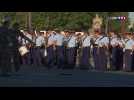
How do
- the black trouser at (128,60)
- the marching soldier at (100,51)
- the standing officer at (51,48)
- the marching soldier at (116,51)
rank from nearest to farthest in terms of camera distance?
1. the marching soldier at (100,51)
2. the marching soldier at (116,51)
3. the black trouser at (128,60)
4. the standing officer at (51,48)

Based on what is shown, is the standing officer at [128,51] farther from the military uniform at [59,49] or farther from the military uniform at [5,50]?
the military uniform at [5,50]

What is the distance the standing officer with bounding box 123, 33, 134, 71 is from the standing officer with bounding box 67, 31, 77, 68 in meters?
1.77

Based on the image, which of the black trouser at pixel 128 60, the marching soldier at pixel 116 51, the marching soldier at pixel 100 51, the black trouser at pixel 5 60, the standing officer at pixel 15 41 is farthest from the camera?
the black trouser at pixel 128 60

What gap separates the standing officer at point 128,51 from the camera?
22.2m

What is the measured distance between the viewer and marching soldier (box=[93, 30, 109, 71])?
21.9 metres

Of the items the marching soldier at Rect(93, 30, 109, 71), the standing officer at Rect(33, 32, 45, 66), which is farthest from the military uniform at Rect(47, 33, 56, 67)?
the marching soldier at Rect(93, 30, 109, 71)

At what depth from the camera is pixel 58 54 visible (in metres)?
23.2

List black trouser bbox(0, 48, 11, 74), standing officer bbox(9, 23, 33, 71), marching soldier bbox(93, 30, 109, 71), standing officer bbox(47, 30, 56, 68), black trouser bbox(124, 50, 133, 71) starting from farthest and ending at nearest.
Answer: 1. standing officer bbox(47, 30, 56, 68)
2. black trouser bbox(124, 50, 133, 71)
3. marching soldier bbox(93, 30, 109, 71)
4. black trouser bbox(0, 48, 11, 74)
5. standing officer bbox(9, 23, 33, 71)

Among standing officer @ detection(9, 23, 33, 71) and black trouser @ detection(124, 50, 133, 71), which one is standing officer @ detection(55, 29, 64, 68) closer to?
black trouser @ detection(124, 50, 133, 71)

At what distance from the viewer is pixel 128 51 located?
2242 cm

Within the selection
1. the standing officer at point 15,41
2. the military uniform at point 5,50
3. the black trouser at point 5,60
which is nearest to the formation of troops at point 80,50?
the black trouser at point 5,60

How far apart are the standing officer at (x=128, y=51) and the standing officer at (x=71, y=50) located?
177cm
